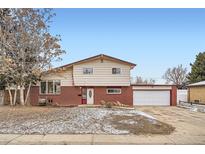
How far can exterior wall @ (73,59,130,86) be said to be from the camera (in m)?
30.5

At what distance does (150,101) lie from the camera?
32.5 metres

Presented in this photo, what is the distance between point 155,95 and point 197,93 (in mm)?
4741

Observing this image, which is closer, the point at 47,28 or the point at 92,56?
the point at 47,28

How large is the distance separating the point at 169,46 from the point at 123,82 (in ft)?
20.2

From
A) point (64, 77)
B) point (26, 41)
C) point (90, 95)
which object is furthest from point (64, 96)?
point (26, 41)

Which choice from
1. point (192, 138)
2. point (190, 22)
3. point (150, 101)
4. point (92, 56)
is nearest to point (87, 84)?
point (92, 56)

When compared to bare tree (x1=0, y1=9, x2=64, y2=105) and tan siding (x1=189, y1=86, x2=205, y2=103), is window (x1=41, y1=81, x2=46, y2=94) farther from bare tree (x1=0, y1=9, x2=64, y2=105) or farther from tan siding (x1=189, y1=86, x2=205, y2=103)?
tan siding (x1=189, y1=86, x2=205, y2=103)

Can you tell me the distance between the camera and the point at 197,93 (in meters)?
33.6

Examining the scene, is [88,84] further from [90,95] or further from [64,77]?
[64,77]

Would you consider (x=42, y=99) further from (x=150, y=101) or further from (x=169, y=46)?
(x=169, y=46)

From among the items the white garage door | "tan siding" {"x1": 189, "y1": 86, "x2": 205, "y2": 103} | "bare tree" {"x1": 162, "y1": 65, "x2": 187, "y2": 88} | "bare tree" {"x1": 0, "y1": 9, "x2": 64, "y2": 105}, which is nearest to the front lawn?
"bare tree" {"x1": 0, "y1": 9, "x2": 64, "y2": 105}

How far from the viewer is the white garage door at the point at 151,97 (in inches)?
1267

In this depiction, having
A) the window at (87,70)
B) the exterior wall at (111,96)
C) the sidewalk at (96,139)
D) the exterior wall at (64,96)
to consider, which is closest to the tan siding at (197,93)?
the exterior wall at (111,96)
